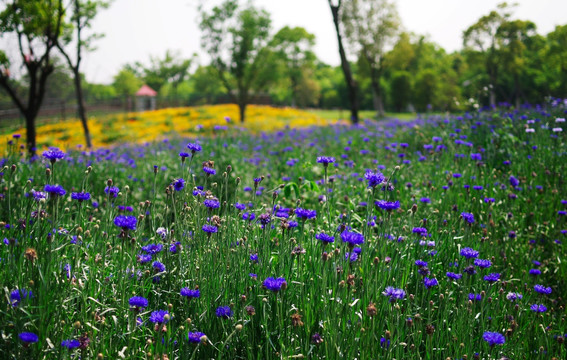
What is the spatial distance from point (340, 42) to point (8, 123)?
22.7m

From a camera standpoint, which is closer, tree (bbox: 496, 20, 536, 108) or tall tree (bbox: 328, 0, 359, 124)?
tall tree (bbox: 328, 0, 359, 124)

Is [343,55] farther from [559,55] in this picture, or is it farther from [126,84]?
[126,84]

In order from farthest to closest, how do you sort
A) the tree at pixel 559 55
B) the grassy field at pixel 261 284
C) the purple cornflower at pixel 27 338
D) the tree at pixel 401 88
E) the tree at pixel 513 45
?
the tree at pixel 401 88
the tree at pixel 513 45
the tree at pixel 559 55
the grassy field at pixel 261 284
the purple cornflower at pixel 27 338

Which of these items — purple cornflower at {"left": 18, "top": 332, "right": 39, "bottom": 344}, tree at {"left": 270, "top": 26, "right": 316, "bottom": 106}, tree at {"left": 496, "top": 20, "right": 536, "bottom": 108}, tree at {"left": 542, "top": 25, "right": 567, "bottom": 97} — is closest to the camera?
purple cornflower at {"left": 18, "top": 332, "right": 39, "bottom": 344}

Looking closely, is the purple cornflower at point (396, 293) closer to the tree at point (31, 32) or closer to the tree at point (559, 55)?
the tree at point (31, 32)

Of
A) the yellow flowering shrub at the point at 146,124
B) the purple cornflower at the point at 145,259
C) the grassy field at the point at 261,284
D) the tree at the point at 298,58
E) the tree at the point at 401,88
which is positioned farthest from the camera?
the tree at the point at 298,58

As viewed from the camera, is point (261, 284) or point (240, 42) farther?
point (240, 42)

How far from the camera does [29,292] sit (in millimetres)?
1756

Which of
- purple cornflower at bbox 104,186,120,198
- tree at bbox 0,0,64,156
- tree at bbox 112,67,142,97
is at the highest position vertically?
tree at bbox 112,67,142,97

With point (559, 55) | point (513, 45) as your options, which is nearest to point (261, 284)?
point (559, 55)

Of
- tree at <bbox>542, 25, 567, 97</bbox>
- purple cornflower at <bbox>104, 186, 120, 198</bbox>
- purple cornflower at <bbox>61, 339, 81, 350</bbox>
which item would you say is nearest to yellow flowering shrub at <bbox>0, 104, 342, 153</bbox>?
tree at <bbox>542, 25, 567, 97</bbox>

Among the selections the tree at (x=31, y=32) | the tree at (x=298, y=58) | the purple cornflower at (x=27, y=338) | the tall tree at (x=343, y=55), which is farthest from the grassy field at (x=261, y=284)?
the tree at (x=298, y=58)

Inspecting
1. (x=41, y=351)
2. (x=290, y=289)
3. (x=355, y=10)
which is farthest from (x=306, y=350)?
(x=355, y=10)

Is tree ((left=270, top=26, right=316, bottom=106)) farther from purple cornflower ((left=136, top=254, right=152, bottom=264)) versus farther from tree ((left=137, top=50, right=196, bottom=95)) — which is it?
purple cornflower ((left=136, top=254, right=152, bottom=264))
